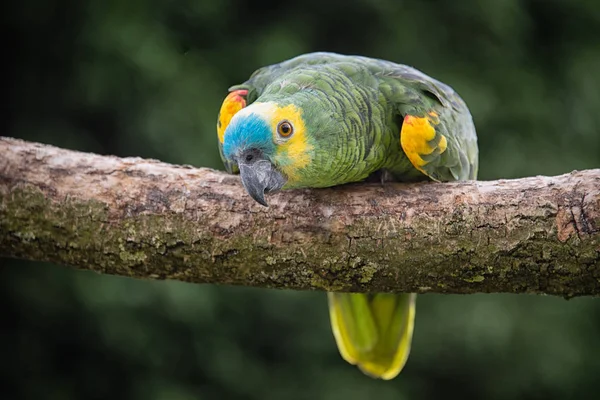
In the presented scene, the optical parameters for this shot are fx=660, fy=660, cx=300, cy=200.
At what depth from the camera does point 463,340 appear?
3.78 m

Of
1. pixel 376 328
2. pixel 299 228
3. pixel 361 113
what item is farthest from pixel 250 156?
pixel 376 328

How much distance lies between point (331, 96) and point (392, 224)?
1.39 ft

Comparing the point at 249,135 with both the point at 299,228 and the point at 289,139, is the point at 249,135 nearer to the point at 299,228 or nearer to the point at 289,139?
the point at 289,139

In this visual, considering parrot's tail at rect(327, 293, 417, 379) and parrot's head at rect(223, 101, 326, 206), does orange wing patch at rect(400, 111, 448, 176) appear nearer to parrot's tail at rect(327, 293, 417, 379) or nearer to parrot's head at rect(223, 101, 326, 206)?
parrot's head at rect(223, 101, 326, 206)

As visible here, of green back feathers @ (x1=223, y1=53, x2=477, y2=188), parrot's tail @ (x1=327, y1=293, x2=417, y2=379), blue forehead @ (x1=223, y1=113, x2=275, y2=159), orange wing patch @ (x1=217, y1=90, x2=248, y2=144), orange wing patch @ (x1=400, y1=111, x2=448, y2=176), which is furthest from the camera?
parrot's tail @ (x1=327, y1=293, x2=417, y2=379)

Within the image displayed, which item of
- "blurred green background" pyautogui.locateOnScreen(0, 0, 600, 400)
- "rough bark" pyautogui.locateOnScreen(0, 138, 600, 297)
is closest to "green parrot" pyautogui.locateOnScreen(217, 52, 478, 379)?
"rough bark" pyautogui.locateOnScreen(0, 138, 600, 297)

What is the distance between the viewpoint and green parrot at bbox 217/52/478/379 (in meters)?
1.83

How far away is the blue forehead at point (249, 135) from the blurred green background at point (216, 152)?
185 centimetres

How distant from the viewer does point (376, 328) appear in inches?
101

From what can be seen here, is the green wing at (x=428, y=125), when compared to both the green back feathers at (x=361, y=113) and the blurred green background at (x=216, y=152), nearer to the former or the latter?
the green back feathers at (x=361, y=113)

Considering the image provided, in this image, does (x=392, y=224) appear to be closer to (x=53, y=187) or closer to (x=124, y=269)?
(x=124, y=269)

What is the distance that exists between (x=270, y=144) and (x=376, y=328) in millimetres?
1064

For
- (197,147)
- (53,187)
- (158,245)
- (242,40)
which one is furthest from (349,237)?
(242,40)

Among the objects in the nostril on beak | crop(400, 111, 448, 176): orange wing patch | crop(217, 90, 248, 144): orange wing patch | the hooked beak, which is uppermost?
crop(217, 90, 248, 144): orange wing patch
